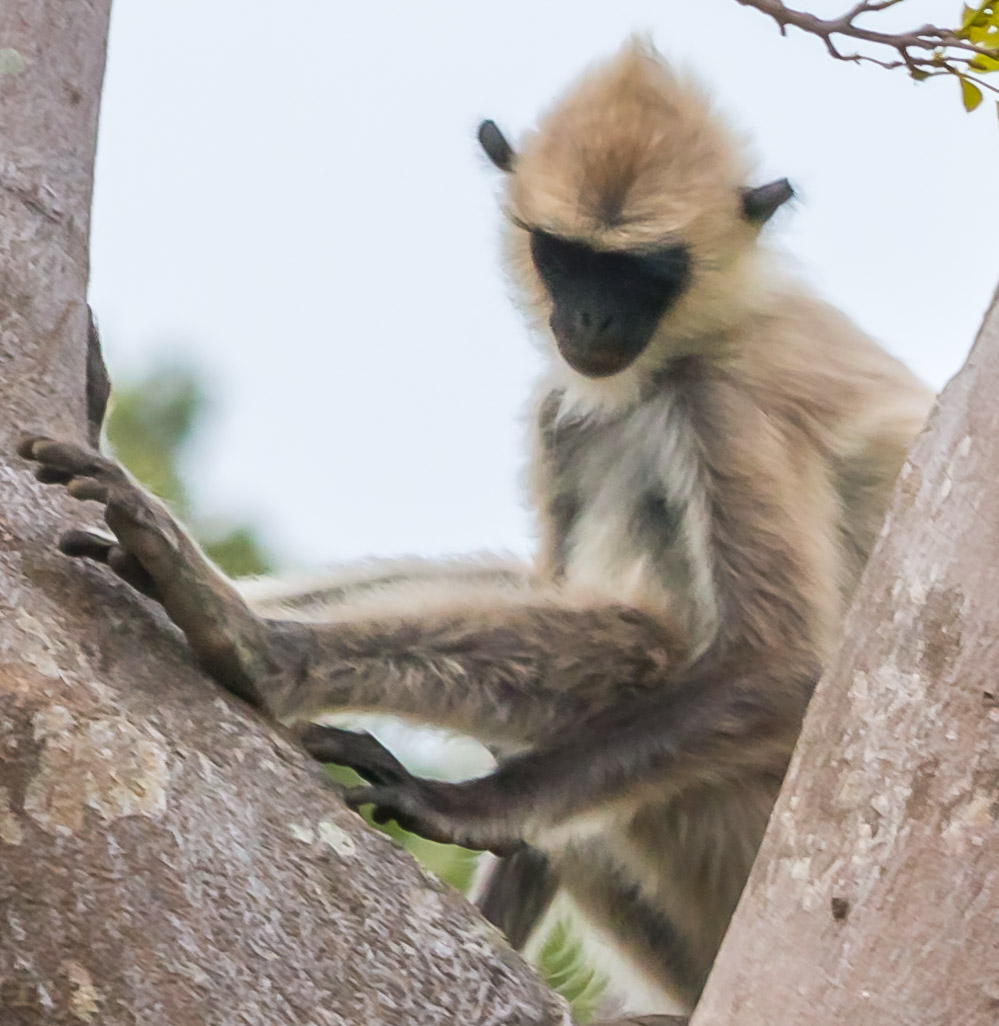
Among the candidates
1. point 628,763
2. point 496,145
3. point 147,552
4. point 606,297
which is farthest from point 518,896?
point 496,145

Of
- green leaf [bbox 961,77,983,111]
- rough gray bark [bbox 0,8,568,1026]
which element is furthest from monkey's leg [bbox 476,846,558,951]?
green leaf [bbox 961,77,983,111]

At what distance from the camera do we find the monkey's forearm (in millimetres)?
3791

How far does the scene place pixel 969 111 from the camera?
388 cm

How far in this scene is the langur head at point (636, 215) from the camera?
4656mm

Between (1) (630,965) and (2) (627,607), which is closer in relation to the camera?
(2) (627,607)

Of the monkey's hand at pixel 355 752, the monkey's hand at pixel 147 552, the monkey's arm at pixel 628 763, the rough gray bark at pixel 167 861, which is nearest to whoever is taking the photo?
the rough gray bark at pixel 167 861

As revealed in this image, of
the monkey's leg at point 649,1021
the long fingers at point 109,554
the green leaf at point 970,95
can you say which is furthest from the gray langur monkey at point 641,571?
the green leaf at point 970,95

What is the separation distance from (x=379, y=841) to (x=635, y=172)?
8.87ft

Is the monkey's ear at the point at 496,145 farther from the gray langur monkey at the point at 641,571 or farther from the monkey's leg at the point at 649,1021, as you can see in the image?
the monkey's leg at the point at 649,1021

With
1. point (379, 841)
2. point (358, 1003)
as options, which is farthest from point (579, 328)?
point (358, 1003)

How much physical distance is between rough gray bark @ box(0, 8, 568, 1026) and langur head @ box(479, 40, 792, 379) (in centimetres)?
217

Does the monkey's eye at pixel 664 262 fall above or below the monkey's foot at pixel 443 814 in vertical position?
above

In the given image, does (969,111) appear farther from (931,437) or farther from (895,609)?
(895,609)

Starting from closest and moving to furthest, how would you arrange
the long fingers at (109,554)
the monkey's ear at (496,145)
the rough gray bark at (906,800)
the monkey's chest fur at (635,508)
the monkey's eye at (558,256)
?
1. the rough gray bark at (906,800)
2. the long fingers at (109,554)
3. the monkey's chest fur at (635,508)
4. the monkey's eye at (558,256)
5. the monkey's ear at (496,145)
